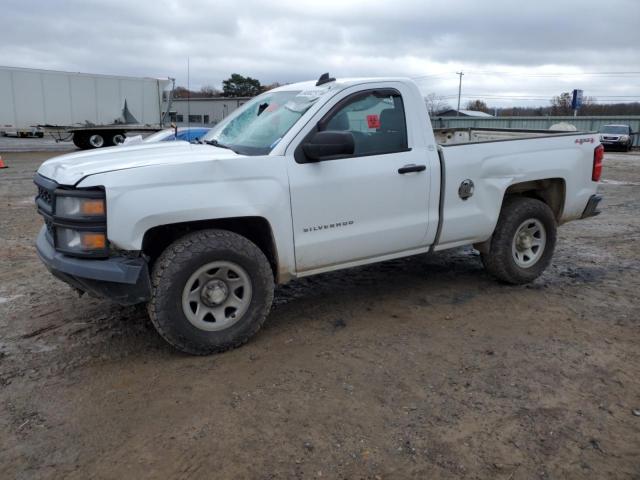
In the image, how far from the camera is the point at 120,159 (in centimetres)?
379

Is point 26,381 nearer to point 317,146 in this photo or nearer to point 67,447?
point 67,447

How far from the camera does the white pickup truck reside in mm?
3539

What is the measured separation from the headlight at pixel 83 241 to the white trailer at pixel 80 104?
23147mm

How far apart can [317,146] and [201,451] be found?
2.15 metres

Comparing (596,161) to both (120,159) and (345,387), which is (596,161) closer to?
(345,387)

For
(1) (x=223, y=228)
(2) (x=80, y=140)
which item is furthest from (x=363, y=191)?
(2) (x=80, y=140)

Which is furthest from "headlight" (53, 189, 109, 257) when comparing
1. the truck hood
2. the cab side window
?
the cab side window

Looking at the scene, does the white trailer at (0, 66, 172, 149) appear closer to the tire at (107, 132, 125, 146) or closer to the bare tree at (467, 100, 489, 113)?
the tire at (107, 132, 125, 146)

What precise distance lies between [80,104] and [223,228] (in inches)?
945

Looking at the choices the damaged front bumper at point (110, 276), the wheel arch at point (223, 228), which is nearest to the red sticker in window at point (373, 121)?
the wheel arch at point (223, 228)

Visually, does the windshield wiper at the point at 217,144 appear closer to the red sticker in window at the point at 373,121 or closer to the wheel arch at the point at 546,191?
the red sticker in window at the point at 373,121

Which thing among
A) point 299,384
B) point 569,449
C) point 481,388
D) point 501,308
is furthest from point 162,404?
point 501,308

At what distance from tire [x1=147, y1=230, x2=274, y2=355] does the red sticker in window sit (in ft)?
4.66

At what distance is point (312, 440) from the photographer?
2.96m
